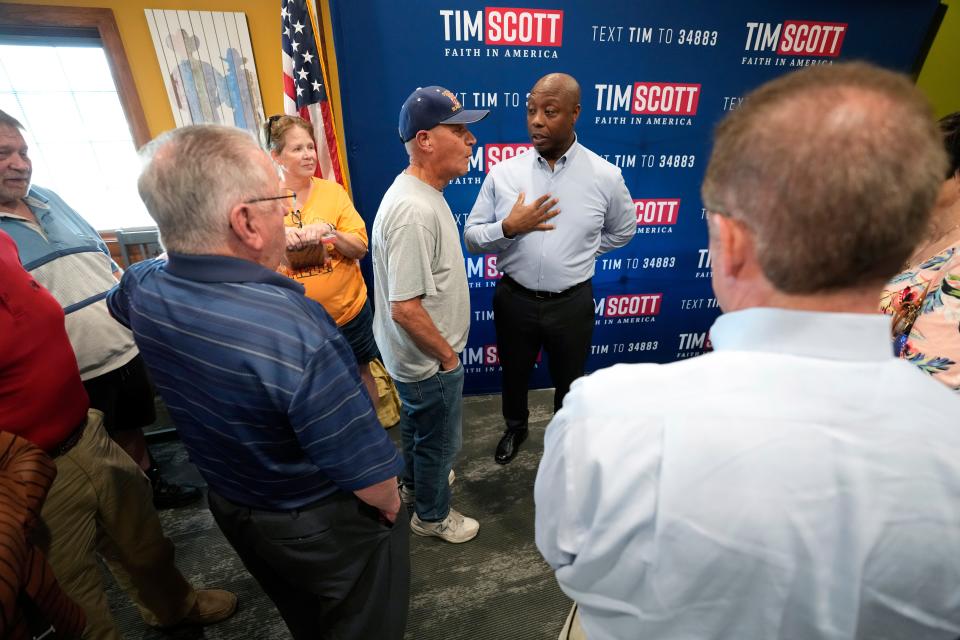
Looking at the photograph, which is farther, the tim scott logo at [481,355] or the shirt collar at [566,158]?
the tim scott logo at [481,355]

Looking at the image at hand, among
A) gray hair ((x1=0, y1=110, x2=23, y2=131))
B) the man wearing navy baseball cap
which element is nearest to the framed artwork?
gray hair ((x1=0, y1=110, x2=23, y2=131))

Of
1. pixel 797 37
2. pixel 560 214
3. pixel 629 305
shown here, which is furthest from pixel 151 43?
pixel 797 37

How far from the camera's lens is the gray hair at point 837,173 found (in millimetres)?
430

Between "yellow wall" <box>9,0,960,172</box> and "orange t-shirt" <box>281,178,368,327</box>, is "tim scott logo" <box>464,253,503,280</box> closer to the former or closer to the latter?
"orange t-shirt" <box>281,178,368,327</box>

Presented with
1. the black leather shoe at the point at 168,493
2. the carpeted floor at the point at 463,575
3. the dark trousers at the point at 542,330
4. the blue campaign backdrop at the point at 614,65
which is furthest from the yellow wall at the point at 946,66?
Answer: the black leather shoe at the point at 168,493

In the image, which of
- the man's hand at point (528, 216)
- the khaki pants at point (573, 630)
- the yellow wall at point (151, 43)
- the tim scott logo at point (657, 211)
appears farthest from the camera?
the tim scott logo at point (657, 211)

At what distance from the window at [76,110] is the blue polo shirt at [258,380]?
2487 millimetres

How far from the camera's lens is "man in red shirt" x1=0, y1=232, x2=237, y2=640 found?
113 cm

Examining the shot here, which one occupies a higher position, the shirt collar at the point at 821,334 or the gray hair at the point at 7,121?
the gray hair at the point at 7,121

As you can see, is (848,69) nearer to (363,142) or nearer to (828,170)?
(828,170)

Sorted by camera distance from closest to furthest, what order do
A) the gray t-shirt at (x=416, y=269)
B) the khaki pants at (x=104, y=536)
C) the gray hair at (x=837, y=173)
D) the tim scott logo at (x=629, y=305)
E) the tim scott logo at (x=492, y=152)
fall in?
the gray hair at (x=837, y=173) < the khaki pants at (x=104, y=536) < the gray t-shirt at (x=416, y=269) < the tim scott logo at (x=492, y=152) < the tim scott logo at (x=629, y=305)

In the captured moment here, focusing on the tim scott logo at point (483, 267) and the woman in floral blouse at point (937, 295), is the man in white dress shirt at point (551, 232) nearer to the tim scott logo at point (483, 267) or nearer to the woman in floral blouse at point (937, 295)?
the tim scott logo at point (483, 267)

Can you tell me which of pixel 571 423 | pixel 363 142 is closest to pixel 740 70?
pixel 363 142

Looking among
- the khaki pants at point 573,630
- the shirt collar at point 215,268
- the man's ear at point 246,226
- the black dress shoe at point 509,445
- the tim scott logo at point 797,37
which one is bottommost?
the black dress shoe at point 509,445
